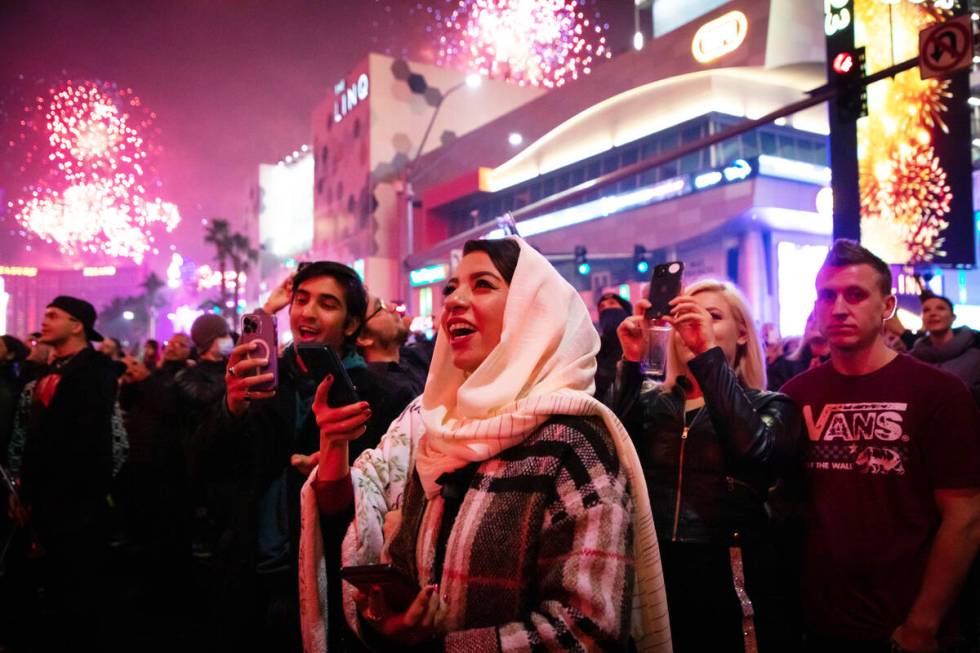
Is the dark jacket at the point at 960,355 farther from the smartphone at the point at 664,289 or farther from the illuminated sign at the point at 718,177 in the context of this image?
the illuminated sign at the point at 718,177

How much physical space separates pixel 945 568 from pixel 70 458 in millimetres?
5391

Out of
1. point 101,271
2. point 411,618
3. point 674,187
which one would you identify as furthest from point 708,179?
point 101,271

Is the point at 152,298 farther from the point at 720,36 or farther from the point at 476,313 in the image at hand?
the point at 476,313

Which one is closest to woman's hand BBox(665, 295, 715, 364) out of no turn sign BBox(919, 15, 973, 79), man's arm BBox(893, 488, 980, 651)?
man's arm BBox(893, 488, 980, 651)

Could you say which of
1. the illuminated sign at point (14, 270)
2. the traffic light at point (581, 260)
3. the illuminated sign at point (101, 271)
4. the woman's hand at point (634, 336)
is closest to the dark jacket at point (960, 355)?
the woman's hand at point (634, 336)

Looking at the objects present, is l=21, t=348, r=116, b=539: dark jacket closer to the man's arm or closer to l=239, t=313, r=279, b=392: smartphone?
l=239, t=313, r=279, b=392: smartphone

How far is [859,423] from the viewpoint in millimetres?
2756

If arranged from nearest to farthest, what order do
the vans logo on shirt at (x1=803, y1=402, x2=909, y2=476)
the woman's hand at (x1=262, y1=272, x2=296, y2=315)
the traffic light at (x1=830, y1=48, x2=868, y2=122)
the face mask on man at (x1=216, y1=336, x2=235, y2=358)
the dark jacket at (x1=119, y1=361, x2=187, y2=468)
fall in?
1. the vans logo on shirt at (x1=803, y1=402, x2=909, y2=476)
2. the woman's hand at (x1=262, y1=272, x2=296, y2=315)
3. the face mask on man at (x1=216, y1=336, x2=235, y2=358)
4. the dark jacket at (x1=119, y1=361, x2=187, y2=468)
5. the traffic light at (x1=830, y1=48, x2=868, y2=122)

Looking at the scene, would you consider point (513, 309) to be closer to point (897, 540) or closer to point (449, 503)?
point (449, 503)

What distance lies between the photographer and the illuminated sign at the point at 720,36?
84.1 feet

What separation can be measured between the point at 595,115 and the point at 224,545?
Answer: 30.9 metres

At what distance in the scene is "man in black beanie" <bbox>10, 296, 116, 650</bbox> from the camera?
509cm

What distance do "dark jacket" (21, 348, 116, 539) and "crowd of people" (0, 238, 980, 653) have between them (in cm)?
191

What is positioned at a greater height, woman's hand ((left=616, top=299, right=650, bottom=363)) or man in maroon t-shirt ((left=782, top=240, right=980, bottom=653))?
woman's hand ((left=616, top=299, right=650, bottom=363))
